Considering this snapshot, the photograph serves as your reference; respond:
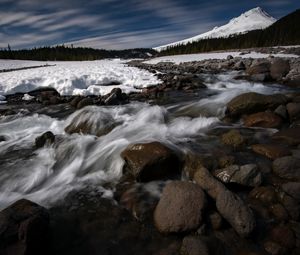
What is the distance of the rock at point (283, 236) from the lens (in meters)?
3.23

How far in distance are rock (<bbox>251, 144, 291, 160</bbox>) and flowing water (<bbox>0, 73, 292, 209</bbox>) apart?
1371 mm

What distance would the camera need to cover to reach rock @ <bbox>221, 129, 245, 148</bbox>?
5.72 meters

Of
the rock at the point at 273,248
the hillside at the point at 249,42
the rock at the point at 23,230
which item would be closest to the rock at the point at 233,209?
the rock at the point at 273,248

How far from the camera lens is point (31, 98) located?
42.6 feet

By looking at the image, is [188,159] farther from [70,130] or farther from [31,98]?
[31,98]

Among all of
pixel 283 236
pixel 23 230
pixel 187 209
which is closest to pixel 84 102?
pixel 23 230

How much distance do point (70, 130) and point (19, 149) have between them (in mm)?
1346

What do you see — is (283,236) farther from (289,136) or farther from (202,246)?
(289,136)

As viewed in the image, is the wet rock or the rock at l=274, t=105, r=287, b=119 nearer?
the wet rock

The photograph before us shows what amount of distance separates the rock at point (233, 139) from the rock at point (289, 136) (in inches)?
29.1

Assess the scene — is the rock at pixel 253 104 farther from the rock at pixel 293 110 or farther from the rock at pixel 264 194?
the rock at pixel 264 194

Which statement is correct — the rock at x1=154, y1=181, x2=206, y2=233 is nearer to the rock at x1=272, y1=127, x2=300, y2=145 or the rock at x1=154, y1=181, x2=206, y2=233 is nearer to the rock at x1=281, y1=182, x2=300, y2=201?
the rock at x1=281, y1=182, x2=300, y2=201

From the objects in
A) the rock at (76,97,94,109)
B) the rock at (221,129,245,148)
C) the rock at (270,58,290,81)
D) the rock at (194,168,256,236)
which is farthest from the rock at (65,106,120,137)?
the rock at (270,58,290,81)

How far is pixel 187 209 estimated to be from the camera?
11.5 feet
